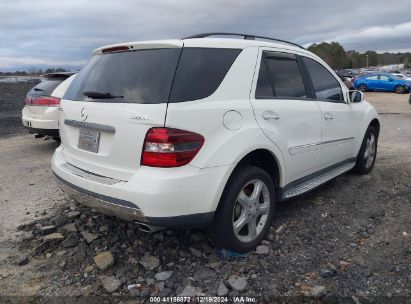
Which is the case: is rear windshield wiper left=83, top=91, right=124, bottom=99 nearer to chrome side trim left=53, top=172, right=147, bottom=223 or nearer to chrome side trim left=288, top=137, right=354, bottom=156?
chrome side trim left=53, top=172, right=147, bottom=223

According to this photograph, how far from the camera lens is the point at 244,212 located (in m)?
3.42

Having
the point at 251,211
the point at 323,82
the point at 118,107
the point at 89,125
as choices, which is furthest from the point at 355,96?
the point at 89,125

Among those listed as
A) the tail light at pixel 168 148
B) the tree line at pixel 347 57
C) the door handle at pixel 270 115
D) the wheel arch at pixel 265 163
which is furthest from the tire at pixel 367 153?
the tree line at pixel 347 57

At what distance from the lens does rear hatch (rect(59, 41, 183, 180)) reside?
2.92 metres

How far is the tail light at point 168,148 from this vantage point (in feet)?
9.29

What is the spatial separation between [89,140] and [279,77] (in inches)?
75.6

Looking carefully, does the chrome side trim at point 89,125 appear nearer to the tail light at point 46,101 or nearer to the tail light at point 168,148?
the tail light at point 168,148

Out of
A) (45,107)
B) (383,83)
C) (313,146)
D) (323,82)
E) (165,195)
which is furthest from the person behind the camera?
(383,83)

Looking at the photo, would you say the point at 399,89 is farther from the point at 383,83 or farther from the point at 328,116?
the point at 328,116

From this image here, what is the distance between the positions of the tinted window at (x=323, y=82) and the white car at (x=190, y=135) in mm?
430

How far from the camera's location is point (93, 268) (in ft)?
10.8

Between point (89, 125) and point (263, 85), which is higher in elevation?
point (263, 85)

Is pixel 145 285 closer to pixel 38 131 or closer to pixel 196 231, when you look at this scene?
pixel 196 231

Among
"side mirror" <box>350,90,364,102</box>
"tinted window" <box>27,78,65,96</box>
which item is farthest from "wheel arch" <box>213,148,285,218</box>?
"tinted window" <box>27,78,65,96</box>
